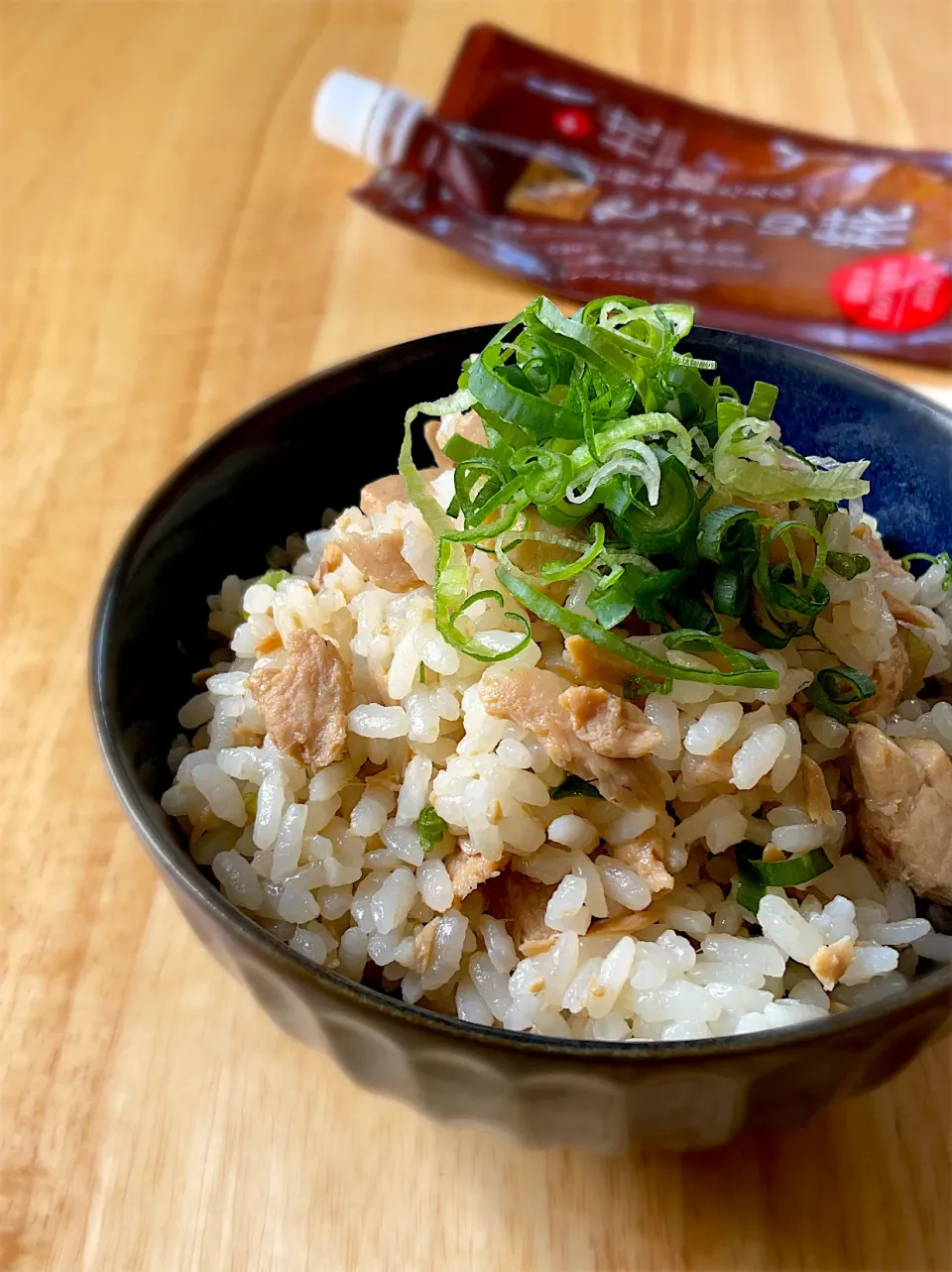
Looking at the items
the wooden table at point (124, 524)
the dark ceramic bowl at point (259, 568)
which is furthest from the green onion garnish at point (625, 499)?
the wooden table at point (124, 524)

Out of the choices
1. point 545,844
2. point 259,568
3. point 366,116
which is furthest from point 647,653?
point 366,116

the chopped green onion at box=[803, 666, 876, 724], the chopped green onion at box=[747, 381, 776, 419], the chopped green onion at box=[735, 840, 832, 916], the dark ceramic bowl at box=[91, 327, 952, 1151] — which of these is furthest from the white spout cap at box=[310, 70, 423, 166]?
the chopped green onion at box=[735, 840, 832, 916]

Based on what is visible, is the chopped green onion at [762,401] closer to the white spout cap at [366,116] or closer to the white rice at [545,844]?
the white rice at [545,844]

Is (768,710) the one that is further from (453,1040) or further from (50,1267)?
(50,1267)

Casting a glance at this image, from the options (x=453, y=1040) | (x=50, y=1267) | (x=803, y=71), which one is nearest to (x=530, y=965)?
(x=453, y=1040)

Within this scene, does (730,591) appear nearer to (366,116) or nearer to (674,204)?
(674,204)

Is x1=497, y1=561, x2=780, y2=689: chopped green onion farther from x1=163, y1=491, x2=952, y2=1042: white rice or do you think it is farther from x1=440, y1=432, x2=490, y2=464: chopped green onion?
x1=440, y1=432, x2=490, y2=464: chopped green onion

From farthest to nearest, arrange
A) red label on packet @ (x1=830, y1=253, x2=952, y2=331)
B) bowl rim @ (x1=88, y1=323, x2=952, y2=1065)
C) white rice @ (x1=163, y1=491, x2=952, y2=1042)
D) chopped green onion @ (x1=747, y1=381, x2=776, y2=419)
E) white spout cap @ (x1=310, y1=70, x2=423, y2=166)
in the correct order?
white spout cap @ (x1=310, y1=70, x2=423, y2=166), red label on packet @ (x1=830, y1=253, x2=952, y2=331), chopped green onion @ (x1=747, y1=381, x2=776, y2=419), white rice @ (x1=163, y1=491, x2=952, y2=1042), bowl rim @ (x1=88, y1=323, x2=952, y2=1065)
